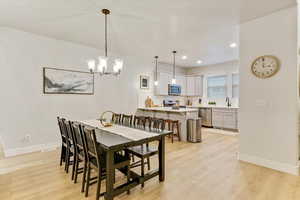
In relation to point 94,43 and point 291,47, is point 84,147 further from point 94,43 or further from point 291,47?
point 291,47

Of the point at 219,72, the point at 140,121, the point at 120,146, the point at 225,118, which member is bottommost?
the point at 225,118

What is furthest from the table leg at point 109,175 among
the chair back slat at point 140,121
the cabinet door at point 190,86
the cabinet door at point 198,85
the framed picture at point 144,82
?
the cabinet door at point 198,85

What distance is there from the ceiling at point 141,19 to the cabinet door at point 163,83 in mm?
2026

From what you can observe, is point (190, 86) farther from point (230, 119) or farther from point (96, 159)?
point (96, 159)

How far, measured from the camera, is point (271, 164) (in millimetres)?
2844

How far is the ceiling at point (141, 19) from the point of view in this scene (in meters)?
2.46

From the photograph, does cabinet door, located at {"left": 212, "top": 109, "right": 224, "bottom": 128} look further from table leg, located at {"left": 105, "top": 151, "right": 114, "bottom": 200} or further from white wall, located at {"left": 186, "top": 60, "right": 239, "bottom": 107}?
table leg, located at {"left": 105, "top": 151, "right": 114, "bottom": 200}

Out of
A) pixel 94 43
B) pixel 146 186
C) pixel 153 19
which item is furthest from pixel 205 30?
pixel 146 186

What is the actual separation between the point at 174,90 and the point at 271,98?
410 centimetres

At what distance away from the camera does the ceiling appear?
246 cm

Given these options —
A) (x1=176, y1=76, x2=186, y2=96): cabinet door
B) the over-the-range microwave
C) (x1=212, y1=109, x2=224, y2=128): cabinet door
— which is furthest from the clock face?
(x1=176, y1=76, x2=186, y2=96): cabinet door

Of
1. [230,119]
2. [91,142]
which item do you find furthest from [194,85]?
[91,142]

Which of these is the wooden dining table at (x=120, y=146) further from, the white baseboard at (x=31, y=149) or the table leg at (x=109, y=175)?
the white baseboard at (x=31, y=149)

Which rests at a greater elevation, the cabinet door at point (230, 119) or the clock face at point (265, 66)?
the clock face at point (265, 66)
